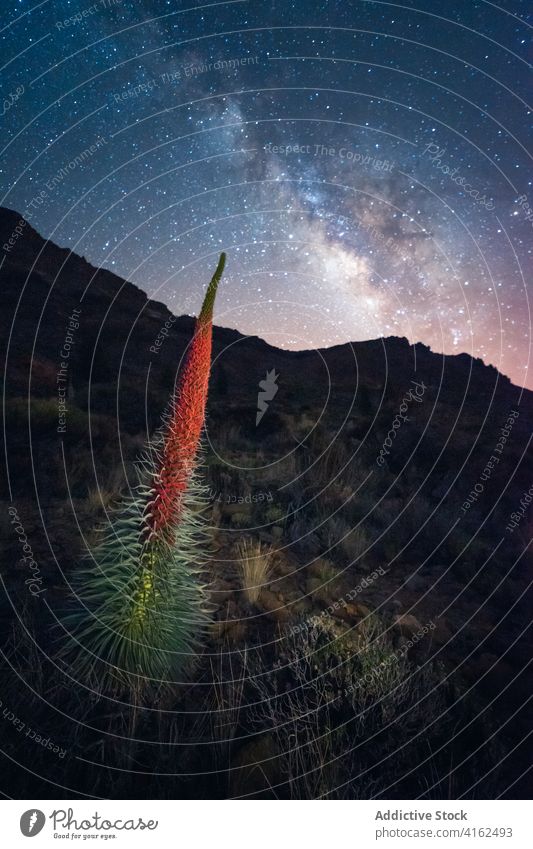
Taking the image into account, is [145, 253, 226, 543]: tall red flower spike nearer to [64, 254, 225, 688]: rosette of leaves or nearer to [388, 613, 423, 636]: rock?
[64, 254, 225, 688]: rosette of leaves

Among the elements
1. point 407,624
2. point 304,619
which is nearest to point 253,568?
point 304,619

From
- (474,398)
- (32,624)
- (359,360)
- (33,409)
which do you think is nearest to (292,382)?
(359,360)

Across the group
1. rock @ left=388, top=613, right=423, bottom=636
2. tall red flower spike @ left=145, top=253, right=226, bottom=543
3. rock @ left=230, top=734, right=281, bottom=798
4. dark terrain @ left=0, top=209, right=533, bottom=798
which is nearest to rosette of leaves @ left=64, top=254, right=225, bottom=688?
tall red flower spike @ left=145, top=253, right=226, bottom=543

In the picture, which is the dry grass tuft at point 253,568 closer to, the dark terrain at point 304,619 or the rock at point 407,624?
the dark terrain at point 304,619

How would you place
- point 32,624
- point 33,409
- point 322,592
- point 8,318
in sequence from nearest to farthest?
point 32,624 → point 322,592 → point 33,409 → point 8,318

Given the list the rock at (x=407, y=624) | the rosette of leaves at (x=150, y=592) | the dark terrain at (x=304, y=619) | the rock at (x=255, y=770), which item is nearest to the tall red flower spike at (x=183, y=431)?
the rosette of leaves at (x=150, y=592)

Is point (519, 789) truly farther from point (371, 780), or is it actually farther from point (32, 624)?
point (32, 624)

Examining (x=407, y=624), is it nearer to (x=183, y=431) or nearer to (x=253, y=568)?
(x=253, y=568)

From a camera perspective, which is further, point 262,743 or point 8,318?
point 8,318
